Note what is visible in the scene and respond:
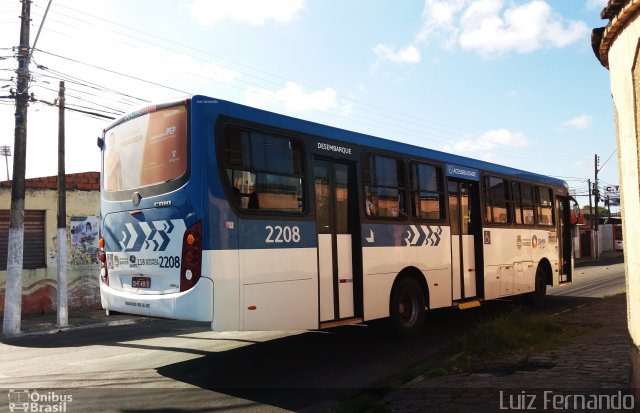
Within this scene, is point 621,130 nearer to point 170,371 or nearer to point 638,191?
point 638,191

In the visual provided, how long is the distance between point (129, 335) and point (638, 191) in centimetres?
930

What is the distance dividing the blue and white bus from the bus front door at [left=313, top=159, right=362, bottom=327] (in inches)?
0.7

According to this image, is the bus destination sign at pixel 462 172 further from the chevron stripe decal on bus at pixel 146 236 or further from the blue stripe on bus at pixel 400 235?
the chevron stripe decal on bus at pixel 146 236

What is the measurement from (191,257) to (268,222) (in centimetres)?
108

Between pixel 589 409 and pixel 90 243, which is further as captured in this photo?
pixel 90 243

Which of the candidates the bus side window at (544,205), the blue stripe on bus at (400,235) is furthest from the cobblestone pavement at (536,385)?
the bus side window at (544,205)

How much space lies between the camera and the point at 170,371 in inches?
272

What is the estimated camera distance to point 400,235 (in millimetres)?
8812

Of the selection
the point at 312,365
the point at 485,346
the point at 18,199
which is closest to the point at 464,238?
the point at 485,346

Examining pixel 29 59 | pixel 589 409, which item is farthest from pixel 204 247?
pixel 29 59

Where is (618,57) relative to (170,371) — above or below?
above

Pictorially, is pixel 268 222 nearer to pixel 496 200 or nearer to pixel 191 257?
pixel 191 257

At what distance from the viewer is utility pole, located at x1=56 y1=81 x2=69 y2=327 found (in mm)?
12507

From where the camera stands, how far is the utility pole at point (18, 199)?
38.8 feet
